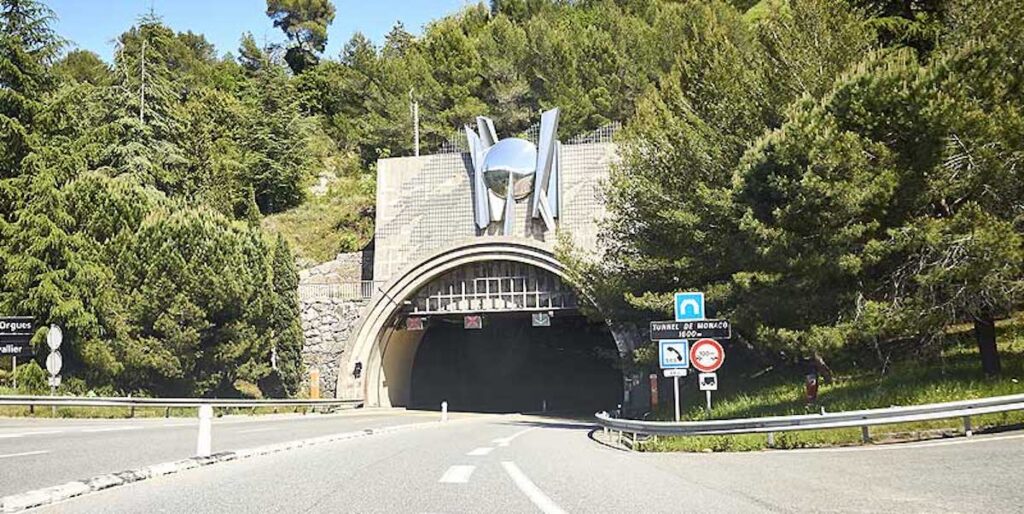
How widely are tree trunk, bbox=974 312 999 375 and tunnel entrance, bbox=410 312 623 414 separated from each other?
3485 centimetres

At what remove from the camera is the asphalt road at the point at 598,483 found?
25.8 feet

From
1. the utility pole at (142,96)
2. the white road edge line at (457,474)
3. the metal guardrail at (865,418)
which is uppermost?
the utility pole at (142,96)

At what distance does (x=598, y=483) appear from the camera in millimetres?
10031

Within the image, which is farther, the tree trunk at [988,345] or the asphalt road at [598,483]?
the tree trunk at [988,345]

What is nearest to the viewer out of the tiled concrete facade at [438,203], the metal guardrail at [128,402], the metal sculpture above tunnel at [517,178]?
the metal guardrail at [128,402]

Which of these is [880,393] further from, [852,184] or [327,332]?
[327,332]

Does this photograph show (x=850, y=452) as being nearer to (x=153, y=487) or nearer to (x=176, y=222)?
(x=153, y=487)

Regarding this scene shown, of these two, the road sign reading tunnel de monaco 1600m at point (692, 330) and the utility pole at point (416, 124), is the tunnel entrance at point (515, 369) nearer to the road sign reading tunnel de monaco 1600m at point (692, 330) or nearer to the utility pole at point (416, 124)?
the utility pole at point (416, 124)

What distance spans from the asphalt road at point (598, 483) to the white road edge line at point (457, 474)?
2 centimetres

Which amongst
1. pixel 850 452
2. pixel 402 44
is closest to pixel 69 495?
pixel 850 452

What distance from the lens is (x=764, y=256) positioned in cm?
2119

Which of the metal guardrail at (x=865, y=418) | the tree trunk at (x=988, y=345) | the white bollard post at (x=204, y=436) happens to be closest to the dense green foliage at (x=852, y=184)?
the tree trunk at (x=988, y=345)

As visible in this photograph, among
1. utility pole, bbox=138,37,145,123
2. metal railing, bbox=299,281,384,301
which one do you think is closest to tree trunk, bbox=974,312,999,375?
metal railing, bbox=299,281,384,301

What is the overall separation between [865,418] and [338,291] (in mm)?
34658
